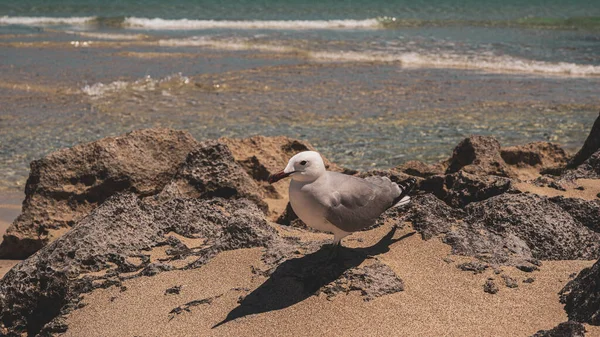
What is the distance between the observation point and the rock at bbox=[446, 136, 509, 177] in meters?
5.90

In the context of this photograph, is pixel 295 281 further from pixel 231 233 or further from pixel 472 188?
pixel 472 188

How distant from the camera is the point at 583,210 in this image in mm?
4230

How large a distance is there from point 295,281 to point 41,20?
1111 inches

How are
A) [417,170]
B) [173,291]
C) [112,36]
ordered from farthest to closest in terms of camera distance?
[112,36] → [417,170] → [173,291]

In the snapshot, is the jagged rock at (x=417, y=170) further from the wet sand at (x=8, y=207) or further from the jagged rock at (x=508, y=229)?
the wet sand at (x=8, y=207)

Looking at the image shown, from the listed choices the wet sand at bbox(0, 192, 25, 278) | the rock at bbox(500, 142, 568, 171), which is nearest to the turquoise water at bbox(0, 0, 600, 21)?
the wet sand at bbox(0, 192, 25, 278)

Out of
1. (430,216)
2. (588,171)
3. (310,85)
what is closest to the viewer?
(430,216)

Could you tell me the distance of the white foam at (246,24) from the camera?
27.1m

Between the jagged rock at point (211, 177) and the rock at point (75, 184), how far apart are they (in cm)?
50

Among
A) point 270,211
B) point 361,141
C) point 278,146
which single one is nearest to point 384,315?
point 270,211

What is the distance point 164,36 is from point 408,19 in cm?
1179

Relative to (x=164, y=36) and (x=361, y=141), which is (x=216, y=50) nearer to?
(x=164, y=36)

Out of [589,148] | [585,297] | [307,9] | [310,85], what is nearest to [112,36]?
[310,85]

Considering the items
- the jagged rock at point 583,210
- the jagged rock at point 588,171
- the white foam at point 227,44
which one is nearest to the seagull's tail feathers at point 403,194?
the jagged rock at point 583,210
